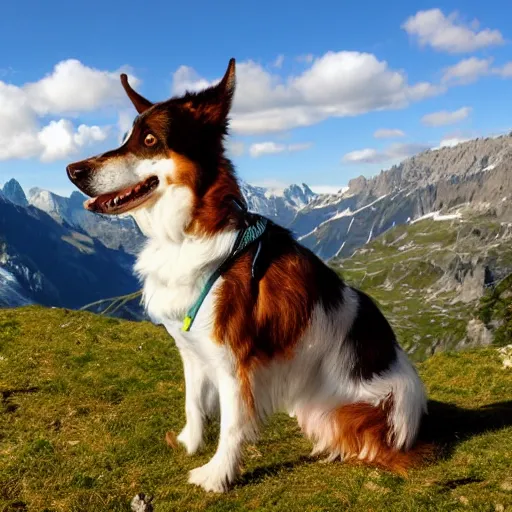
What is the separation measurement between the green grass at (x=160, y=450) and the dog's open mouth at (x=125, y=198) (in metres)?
3.70

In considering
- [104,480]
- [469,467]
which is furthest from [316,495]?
[104,480]

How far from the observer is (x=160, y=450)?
8.47 m

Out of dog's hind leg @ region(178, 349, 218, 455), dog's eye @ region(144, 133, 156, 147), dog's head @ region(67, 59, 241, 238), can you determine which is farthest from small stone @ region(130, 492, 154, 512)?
dog's eye @ region(144, 133, 156, 147)

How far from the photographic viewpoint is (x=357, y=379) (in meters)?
7.52

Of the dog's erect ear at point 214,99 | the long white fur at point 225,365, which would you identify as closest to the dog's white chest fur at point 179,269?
the long white fur at point 225,365

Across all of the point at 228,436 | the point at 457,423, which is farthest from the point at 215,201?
the point at 457,423

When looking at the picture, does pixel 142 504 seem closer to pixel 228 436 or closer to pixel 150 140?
pixel 228 436

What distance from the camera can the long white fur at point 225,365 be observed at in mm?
6574

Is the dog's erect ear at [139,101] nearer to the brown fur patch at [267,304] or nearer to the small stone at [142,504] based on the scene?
the brown fur patch at [267,304]

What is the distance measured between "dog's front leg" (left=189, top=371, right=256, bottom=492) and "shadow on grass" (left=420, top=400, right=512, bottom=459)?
3019 millimetres

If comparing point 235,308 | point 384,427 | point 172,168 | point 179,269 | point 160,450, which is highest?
point 172,168

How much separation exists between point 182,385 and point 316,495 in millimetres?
6207

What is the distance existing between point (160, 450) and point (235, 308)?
339 cm

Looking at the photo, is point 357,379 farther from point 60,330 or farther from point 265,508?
point 60,330
